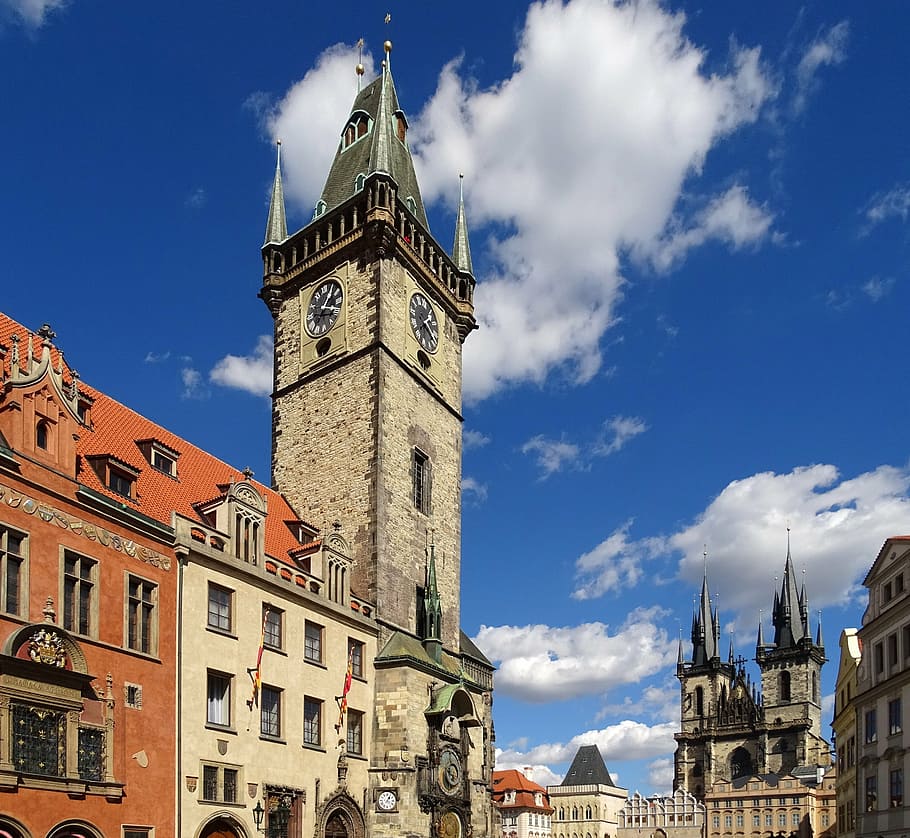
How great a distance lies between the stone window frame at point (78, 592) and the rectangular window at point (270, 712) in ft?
21.2

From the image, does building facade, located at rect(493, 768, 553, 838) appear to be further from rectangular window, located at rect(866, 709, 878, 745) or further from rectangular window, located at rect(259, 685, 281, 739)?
rectangular window, located at rect(259, 685, 281, 739)

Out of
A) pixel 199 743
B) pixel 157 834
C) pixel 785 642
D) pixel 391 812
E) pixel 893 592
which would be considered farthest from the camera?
pixel 785 642

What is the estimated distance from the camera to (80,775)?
1967 cm

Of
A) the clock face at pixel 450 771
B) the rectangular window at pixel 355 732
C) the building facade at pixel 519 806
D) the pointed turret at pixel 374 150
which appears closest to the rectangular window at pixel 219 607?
the rectangular window at pixel 355 732

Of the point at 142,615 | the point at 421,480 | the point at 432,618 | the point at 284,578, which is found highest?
the point at 421,480

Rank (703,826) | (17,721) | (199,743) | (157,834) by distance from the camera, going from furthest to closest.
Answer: (703,826) < (199,743) < (157,834) < (17,721)

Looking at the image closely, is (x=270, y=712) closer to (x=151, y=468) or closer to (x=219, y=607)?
(x=219, y=607)

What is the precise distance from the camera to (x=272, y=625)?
89.4ft

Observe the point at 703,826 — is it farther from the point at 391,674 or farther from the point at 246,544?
the point at 246,544

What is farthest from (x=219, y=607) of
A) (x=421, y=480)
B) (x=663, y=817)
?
(x=663, y=817)

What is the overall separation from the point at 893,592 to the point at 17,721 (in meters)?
27.8

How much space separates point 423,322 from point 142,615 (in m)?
19.4

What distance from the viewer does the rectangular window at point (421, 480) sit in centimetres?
3628

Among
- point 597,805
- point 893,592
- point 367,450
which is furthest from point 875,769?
Result: point 597,805
